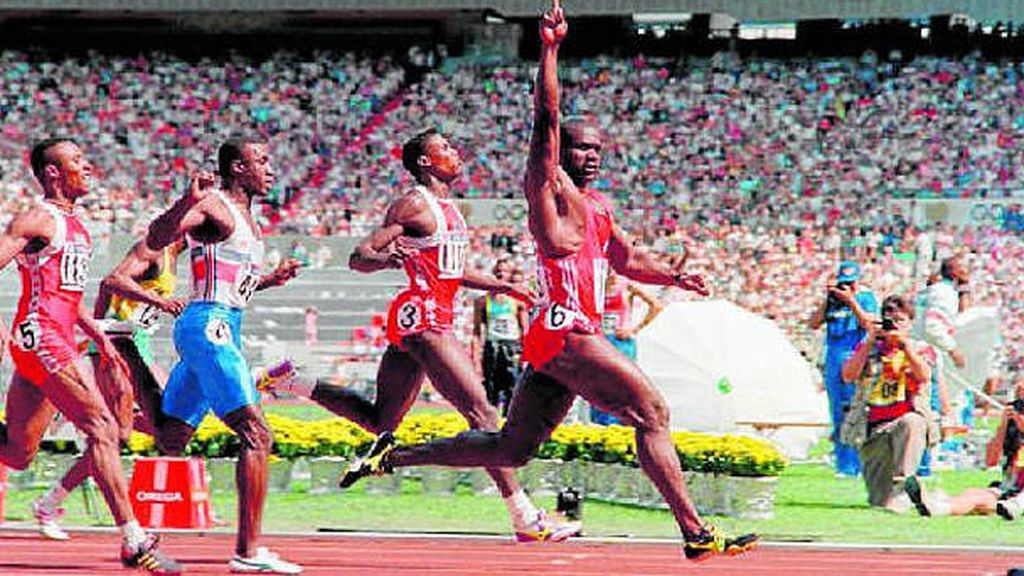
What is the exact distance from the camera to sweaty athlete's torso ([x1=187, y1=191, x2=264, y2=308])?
991 cm

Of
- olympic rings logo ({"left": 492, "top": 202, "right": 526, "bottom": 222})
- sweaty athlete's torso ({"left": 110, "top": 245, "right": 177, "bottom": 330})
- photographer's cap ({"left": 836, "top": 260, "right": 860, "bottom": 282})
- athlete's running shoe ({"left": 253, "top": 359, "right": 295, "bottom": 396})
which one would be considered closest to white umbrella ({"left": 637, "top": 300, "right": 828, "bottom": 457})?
photographer's cap ({"left": 836, "top": 260, "right": 860, "bottom": 282})

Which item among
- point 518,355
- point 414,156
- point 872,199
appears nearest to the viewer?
point 414,156

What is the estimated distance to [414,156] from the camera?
1122 cm

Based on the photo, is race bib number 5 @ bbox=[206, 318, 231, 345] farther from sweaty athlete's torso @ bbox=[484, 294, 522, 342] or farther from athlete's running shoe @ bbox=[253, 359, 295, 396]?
sweaty athlete's torso @ bbox=[484, 294, 522, 342]

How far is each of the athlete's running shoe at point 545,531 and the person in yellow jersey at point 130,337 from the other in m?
1.95

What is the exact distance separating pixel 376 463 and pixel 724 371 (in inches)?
324

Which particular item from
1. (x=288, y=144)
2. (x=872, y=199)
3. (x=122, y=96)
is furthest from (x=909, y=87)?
(x=122, y=96)

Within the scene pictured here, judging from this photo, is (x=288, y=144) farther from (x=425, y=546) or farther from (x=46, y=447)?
(x=425, y=546)

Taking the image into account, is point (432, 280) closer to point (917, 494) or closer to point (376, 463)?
point (376, 463)

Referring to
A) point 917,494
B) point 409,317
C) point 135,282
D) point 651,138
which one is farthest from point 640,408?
point 651,138

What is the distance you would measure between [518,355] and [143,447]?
5.44m

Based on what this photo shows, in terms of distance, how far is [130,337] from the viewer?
484 inches

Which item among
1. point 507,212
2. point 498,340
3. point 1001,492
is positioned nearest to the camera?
point 1001,492

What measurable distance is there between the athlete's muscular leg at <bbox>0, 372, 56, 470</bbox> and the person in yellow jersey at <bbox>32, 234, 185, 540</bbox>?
Result: 3.48 feet
